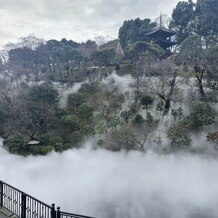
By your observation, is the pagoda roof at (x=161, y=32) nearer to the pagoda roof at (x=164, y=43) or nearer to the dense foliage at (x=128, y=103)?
the pagoda roof at (x=164, y=43)

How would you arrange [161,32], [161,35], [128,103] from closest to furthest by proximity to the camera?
[128,103], [161,32], [161,35]

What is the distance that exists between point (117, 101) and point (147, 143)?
7364 mm

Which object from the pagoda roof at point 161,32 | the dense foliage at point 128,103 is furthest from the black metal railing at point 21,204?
the pagoda roof at point 161,32

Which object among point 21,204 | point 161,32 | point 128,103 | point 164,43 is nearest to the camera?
point 21,204

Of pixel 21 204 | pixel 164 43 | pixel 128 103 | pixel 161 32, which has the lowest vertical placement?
pixel 21 204

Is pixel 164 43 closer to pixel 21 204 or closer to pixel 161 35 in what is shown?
pixel 161 35

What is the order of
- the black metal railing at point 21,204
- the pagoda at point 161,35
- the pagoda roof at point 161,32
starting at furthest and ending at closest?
the pagoda at point 161,35, the pagoda roof at point 161,32, the black metal railing at point 21,204

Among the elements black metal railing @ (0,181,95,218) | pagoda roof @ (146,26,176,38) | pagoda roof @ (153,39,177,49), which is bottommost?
black metal railing @ (0,181,95,218)

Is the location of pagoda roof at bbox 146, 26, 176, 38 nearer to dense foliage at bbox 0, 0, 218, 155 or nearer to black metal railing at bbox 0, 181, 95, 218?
dense foliage at bbox 0, 0, 218, 155

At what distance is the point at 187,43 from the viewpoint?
114 ft

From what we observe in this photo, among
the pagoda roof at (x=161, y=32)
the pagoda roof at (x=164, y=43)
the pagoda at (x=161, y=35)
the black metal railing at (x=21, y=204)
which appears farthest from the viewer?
the pagoda roof at (x=164, y=43)

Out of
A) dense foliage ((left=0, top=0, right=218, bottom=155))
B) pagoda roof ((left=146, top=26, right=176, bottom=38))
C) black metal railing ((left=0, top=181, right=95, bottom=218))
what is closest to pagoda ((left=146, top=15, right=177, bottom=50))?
pagoda roof ((left=146, top=26, right=176, bottom=38))

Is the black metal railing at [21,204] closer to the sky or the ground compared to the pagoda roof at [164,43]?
closer to the ground

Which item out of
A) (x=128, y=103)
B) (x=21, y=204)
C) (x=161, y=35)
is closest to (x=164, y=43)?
(x=161, y=35)
